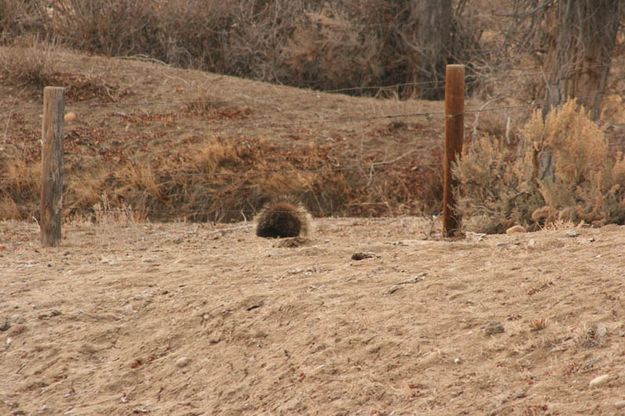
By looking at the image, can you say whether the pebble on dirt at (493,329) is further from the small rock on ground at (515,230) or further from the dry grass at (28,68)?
the dry grass at (28,68)

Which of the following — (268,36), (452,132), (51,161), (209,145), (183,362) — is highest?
(268,36)

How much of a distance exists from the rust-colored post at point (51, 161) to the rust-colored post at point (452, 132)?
10.9ft

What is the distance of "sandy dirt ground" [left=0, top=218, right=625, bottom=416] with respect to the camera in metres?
4.90

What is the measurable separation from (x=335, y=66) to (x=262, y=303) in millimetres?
13015

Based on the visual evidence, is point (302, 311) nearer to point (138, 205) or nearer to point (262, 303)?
point (262, 303)

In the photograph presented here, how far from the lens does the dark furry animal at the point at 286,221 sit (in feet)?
30.0

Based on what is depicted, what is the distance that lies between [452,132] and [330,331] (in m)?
3.51

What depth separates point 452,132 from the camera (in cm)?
888

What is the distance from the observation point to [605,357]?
15.6 feet

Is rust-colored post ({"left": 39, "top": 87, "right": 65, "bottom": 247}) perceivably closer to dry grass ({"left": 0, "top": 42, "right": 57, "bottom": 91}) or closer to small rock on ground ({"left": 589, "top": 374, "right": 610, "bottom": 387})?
small rock on ground ({"left": 589, "top": 374, "right": 610, "bottom": 387})

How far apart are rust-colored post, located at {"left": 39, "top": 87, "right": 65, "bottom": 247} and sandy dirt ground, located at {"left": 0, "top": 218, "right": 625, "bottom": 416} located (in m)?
1.28

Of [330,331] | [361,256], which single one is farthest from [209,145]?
[330,331]

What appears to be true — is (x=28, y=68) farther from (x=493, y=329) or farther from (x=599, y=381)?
(x=599, y=381)

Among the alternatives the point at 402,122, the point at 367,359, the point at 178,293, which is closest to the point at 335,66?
the point at 402,122
